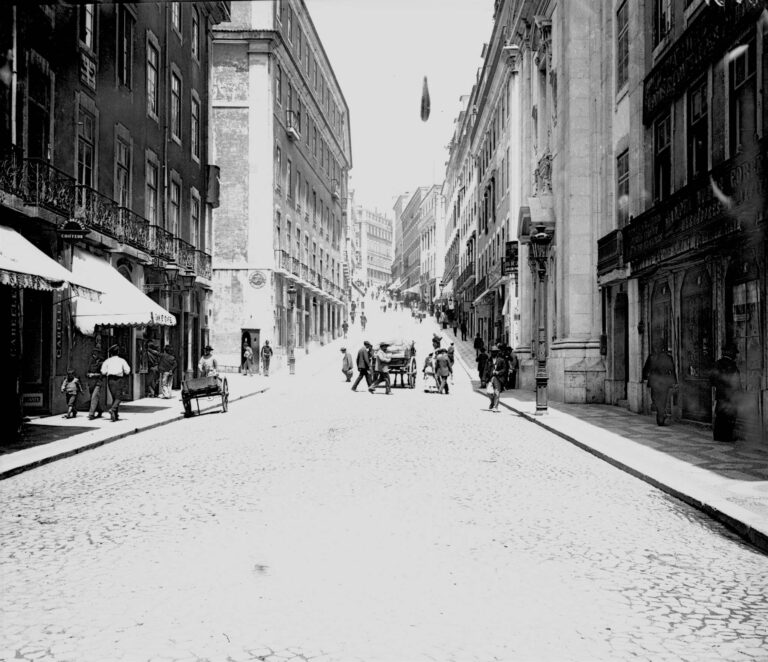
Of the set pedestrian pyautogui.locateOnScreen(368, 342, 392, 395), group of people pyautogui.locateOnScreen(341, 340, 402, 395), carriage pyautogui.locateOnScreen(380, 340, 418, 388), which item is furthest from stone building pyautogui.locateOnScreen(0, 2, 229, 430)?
carriage pyautogui.locateOnScreen(380, 340, 418, 388)

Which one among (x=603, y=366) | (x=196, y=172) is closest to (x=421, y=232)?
(x=196, y=172)

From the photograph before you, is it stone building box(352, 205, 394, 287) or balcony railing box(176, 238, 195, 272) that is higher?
stone building box(352, 205, 394, 287)

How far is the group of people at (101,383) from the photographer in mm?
16906

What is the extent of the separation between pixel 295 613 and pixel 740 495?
5525mm

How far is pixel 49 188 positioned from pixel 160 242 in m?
7.73

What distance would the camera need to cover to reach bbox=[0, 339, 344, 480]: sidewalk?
11.3m

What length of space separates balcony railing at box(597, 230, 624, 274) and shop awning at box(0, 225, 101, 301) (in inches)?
466

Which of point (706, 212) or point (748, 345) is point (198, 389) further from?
point (748, 345)

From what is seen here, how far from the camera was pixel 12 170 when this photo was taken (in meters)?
16.1

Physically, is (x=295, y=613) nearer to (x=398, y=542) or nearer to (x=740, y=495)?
(x=398, y=542)

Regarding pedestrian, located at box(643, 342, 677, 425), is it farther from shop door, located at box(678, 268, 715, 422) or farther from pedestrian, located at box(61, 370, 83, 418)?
pedestrian, located at box(61, 370, 83, 418)

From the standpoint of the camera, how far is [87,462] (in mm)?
11445

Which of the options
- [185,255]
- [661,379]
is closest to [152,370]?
[185,255]

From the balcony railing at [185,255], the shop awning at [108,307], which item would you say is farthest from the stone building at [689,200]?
the balcony railing at [185,255]
